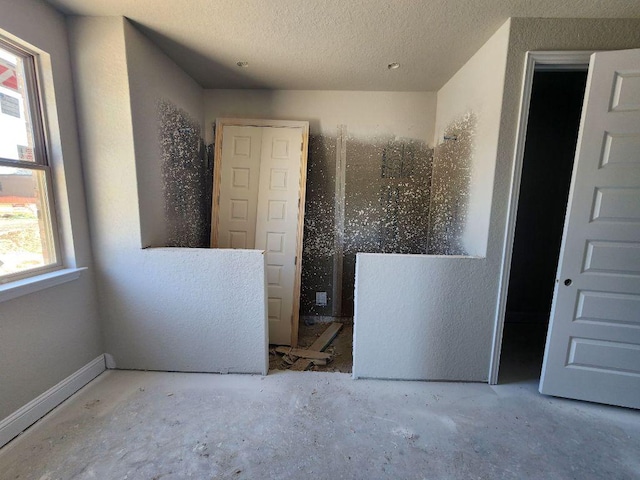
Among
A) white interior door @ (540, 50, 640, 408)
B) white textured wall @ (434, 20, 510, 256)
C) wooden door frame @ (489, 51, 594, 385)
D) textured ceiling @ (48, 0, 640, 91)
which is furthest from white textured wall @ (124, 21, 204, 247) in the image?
white interior door @ (540, 50, 640, 408)

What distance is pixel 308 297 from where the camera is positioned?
3092mm

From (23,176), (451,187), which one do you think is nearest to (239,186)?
(23,176)

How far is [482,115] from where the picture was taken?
6.16 feet

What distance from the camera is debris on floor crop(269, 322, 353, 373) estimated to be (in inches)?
90.9

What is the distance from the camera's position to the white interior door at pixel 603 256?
1.50 meters

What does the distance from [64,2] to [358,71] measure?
2.00 metres

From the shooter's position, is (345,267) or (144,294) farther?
(345,267)

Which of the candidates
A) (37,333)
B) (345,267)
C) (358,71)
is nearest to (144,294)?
(37,333)

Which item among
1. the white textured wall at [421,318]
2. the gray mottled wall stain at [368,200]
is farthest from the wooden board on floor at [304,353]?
the gray mottled wall stain at [368,200]

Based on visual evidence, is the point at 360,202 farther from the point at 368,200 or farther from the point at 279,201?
the point at 279,201

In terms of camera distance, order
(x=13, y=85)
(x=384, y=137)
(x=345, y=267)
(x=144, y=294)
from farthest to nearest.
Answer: (x=345, y=267), (x=384, y=137), (x=144, y=294), (x=13, y=85)

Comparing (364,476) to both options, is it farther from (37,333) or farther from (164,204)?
(164,204)

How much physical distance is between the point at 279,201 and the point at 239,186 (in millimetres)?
456

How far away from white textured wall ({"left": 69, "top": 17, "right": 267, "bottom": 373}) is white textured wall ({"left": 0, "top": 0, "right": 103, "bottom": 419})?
0.07m
